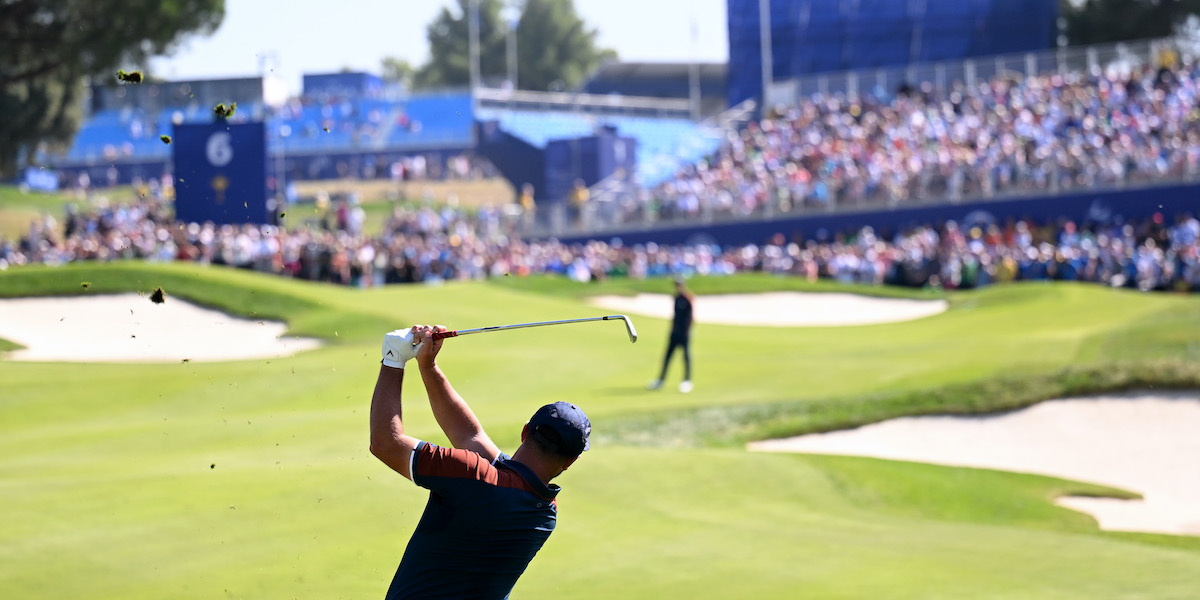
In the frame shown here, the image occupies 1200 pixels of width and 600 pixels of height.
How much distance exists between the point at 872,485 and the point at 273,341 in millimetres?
15599

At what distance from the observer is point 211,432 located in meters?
18.3

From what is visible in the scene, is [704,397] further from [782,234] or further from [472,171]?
[472,171]

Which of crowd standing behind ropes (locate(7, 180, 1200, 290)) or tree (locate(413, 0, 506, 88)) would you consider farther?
tree (locate(413, 0, 506, 88))

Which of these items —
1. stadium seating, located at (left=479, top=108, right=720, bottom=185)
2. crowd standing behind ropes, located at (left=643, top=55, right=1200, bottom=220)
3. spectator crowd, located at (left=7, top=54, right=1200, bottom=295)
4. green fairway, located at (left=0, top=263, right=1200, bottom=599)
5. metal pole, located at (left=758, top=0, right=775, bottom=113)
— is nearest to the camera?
green fairway, located at (left=0, top=263, right=1200, bottom=599)

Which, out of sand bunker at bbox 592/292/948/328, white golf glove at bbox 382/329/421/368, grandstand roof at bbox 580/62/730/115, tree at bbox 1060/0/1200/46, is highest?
tree at bbox 1060/0/1200/46

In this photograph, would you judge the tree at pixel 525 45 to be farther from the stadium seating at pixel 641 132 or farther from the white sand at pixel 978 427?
the white sand at pixel 978 427

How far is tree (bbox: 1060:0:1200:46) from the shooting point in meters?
72.9

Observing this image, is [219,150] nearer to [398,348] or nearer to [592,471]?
[592,471]

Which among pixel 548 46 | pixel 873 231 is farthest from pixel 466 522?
pixel 548 46

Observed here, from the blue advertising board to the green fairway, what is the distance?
2.16 m

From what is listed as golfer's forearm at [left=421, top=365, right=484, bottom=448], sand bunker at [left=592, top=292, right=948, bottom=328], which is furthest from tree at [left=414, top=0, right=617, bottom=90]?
golfer's forearm at [left=421, top=365, right=484, bottom=448]

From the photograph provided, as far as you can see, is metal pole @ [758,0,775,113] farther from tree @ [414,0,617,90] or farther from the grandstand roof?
tree @ [414,0,617,90]

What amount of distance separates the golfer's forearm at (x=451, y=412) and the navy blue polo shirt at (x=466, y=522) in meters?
0.43

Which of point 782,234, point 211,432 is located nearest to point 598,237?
point 782,234
